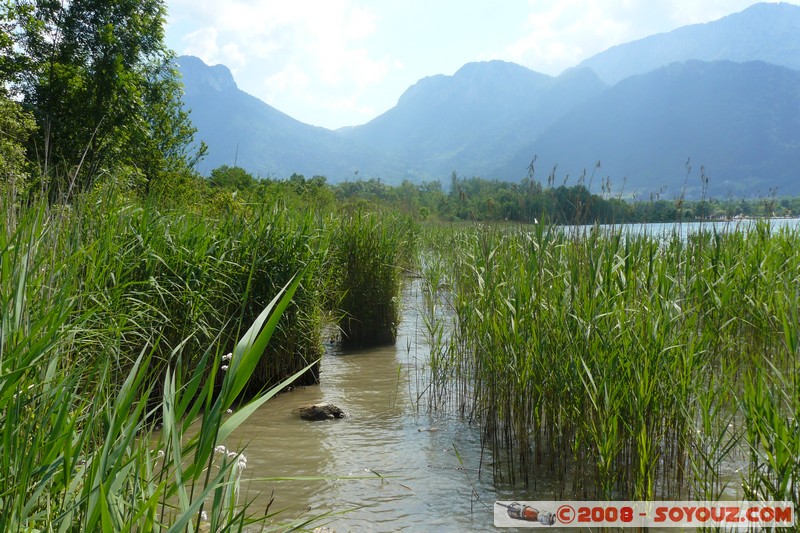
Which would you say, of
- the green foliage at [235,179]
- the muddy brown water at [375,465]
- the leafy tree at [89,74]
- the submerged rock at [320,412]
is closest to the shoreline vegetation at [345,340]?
the muddy brown water at [375,465]

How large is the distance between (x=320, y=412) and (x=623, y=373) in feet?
11.1

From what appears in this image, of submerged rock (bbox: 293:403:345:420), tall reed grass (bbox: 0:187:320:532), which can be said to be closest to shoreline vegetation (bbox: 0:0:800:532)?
tall reed grass (bbox: 0:187:320:532)

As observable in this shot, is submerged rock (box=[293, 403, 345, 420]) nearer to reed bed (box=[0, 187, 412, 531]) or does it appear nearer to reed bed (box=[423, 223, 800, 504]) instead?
reed bed (box=[0, 187, 412, 531])

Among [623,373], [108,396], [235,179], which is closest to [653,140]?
[235,179]

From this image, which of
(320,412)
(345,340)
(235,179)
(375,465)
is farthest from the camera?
(235,179)

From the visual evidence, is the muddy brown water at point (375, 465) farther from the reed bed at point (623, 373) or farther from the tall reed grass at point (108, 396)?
the tall reed grass at point (108, 396)

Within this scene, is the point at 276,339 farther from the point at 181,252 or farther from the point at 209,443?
the point at 209,443

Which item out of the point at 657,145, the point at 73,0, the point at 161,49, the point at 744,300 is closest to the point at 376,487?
the point at 744,300

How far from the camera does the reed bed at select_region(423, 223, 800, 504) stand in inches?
131

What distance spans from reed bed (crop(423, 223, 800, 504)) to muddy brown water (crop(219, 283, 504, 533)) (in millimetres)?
372

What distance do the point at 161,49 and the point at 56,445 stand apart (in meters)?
23.2

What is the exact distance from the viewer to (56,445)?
5.96 feet

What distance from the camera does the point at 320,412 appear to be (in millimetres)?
6152

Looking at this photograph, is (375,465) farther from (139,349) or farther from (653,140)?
(653,140)
